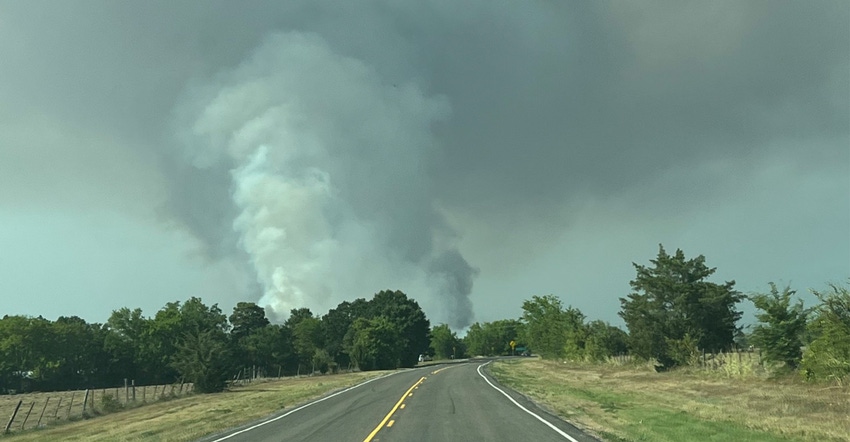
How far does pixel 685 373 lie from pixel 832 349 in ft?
56.3

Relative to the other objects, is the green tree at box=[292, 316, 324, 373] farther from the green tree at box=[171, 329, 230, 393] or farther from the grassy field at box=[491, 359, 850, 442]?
the grassy field at box=[491, 359, 850, 442]

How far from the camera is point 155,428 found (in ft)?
81.9

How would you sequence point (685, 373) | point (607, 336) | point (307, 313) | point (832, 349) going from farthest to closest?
point (307, 313) → point (607, 336) → point (685, 373) → point (832, 349)

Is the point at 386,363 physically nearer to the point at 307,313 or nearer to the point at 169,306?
the point at 169,306

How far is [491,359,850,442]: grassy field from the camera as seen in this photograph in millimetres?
16406

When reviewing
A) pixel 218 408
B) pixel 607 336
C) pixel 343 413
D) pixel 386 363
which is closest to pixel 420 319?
pixel 386 363

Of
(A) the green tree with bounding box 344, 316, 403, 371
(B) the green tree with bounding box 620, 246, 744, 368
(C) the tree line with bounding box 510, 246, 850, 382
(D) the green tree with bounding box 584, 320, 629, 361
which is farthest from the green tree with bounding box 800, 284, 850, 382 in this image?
(A) the green tree with bounding box 344, 316, 403, 371

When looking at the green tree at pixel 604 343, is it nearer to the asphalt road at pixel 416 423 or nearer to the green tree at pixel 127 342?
the asphalt road at pixel 416 423

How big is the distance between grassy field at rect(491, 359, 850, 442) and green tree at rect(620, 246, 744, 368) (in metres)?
12.8

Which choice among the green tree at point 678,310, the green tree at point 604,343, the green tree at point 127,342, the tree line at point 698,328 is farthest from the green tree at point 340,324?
the green tree at point 678,310

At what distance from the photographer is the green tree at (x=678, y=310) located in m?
47.2

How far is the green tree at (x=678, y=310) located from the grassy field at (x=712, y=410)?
12.8 metres

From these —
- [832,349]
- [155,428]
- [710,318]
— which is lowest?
[155,428]

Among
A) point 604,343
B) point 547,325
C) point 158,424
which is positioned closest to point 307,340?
point 547,325
